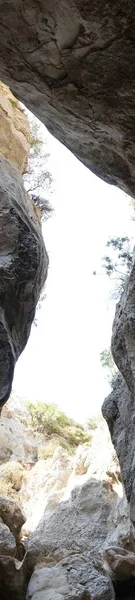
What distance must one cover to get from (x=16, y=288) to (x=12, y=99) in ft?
22.5

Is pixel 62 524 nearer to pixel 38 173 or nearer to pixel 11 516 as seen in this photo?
pixel 11 516

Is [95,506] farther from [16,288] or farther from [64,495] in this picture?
[16,288]

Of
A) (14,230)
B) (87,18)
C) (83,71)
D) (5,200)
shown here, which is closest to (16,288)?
(14,230)

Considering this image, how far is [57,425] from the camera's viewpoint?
24.5 metres

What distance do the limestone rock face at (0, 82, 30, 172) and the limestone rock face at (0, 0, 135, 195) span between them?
617 cm

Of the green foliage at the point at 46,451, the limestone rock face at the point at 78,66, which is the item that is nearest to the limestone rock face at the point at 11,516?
the limestone rock face at the point at 78,66

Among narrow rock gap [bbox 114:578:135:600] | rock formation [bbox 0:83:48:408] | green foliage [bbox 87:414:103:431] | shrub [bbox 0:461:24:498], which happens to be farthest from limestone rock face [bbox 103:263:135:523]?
green foliage [bbox 87:414:103:431]

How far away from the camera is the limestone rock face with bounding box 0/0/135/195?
15.9 ft

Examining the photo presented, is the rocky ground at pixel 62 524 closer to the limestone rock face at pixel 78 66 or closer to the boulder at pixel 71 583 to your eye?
the boulder at pixel 71 583

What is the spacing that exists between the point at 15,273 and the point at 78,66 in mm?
4699

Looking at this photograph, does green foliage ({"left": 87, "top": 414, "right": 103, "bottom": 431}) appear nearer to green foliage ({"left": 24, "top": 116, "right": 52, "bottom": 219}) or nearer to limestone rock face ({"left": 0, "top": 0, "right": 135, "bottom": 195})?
green foliage ({"left": 24, "top": 116, "right": 52, "bottom": 219})

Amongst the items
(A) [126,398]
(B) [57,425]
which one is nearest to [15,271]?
(A) [126,398]

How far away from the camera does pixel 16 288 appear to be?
9.70 metres

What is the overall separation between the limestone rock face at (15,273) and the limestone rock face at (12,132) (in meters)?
2.06
